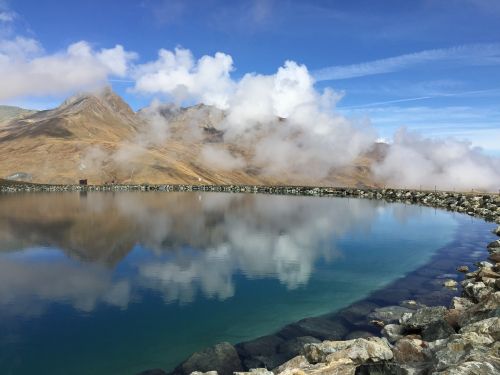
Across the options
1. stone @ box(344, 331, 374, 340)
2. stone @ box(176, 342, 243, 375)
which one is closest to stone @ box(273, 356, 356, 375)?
stone @ box(176, 342, 243, 375)

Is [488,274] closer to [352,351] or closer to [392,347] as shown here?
[392,347]

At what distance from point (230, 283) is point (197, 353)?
14.0m

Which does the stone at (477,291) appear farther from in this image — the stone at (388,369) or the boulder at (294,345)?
the stone at (388,369)

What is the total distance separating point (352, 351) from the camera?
18531 millimetres

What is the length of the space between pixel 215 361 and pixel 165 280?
635 inches

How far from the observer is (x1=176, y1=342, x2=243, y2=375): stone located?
808 inches

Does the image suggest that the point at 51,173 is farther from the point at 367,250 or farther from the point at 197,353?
the point at 197,353

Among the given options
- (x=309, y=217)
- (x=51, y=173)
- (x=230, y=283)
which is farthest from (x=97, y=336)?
(x=51, y=173)

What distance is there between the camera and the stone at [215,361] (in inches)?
808

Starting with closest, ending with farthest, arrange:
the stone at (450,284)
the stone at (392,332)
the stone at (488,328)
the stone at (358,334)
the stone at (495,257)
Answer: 1. the stone at (488,328)
2. the stone at (392,332)
3. the stone at (358,334)
4. the stone at (450,284)
5. the stone at (495,257)

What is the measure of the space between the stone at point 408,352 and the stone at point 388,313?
6.56 metres

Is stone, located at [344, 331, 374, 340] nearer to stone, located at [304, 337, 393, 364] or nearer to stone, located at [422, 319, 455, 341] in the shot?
stone, located at [422, 319, 455, 341]

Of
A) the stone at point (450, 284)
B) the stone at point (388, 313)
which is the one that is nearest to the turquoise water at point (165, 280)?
the stone at point (388, 313)

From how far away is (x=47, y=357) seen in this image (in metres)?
21.8
